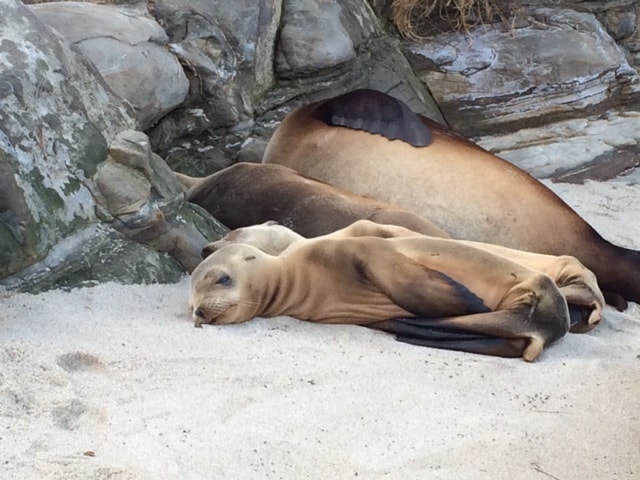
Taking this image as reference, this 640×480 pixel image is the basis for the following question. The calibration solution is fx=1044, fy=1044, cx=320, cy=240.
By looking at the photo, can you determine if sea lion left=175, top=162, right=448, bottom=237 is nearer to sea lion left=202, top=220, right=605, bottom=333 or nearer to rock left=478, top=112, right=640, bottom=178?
sea lion left=202, top=220, right=605, bottom=333

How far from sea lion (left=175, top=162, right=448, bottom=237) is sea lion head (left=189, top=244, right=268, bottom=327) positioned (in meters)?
0.75

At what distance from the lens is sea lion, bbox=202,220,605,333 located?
452 cm

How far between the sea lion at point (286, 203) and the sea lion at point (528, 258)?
0.93ft

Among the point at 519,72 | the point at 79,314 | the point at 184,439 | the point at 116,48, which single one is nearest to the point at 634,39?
the point at 519,72

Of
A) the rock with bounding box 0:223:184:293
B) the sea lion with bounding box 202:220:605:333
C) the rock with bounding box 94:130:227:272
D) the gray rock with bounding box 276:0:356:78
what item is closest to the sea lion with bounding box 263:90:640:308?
the sea lion with bounding box 202:220:605:333

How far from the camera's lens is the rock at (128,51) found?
5.50 metres

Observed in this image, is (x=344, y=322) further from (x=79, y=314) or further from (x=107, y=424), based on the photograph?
(x=107, y=424)

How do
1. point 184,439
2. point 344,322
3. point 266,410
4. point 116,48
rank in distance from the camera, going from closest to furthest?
point 184,439, point 266,410, point 344,322, point 116,48

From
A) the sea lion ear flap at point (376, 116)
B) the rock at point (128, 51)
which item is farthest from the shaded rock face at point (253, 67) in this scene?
the sea lion ear flap at point (376, 116)

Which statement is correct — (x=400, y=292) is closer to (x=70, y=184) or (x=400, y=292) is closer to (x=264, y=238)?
(x=264, y=238)

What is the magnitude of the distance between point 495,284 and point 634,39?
5177mm

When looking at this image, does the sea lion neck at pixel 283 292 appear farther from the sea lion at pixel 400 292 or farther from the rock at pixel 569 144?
the rock at pixel 569 144

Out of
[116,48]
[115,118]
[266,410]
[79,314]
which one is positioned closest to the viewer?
[266,410]

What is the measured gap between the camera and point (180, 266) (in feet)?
15.8
